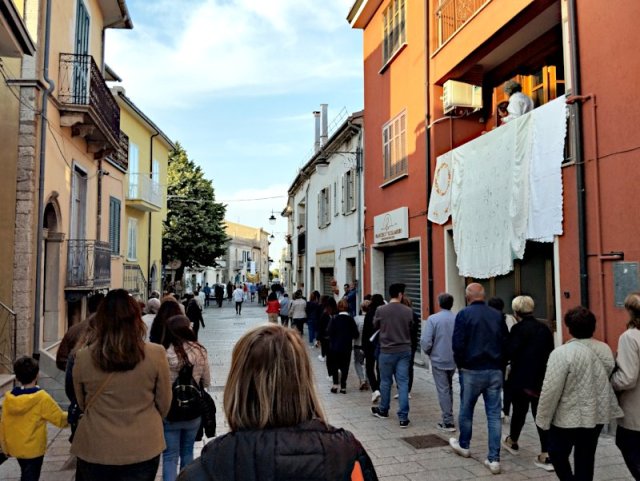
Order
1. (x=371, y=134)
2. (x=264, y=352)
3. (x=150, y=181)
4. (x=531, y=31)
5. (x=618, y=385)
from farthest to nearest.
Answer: (x=150, y=181)
(x=371, y=134)
(x=531, y=31)
(x=618, y=385)
(x=264, y=352)

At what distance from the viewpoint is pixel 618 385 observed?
4055mm

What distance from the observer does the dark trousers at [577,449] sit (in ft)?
13.6

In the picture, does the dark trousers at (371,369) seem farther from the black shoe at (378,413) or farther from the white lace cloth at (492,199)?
the white lace cloth at (492,199)

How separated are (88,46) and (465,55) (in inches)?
351

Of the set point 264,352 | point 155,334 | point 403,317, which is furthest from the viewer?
point 403,317

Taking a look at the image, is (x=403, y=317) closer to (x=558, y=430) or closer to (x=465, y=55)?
(x=558, y=430)

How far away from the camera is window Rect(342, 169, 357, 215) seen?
17.8m

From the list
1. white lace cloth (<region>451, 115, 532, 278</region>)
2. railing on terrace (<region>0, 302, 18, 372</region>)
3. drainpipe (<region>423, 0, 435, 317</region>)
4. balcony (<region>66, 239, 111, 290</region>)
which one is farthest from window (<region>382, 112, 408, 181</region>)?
railing on terrace (<region>0, 302, 18, 372</region>)

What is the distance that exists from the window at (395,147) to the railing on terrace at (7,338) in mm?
8855

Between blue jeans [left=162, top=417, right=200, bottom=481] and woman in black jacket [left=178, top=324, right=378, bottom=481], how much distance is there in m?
2.56

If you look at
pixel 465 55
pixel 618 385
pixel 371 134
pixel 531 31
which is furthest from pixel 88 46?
pixel 618 385

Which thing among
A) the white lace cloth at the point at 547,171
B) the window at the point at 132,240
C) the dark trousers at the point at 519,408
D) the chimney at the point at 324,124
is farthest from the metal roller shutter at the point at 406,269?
the chimney at the point at 324,124

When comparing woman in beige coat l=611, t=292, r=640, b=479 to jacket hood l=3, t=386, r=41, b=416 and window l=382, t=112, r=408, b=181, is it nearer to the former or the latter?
jacket hood l=3, t=386, r=41, b=416

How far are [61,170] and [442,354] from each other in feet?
27.5
